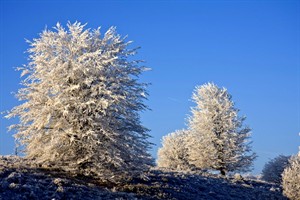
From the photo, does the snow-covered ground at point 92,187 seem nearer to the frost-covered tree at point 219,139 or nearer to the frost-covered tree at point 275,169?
the frost-covered tree at point 219,139

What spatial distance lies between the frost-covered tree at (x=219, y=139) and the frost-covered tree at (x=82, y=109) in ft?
62.4

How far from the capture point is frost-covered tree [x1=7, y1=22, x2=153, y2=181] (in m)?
20.5

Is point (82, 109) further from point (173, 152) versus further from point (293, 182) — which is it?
point (173, 152)

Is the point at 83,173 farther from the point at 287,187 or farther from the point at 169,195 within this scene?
the point at 287,187

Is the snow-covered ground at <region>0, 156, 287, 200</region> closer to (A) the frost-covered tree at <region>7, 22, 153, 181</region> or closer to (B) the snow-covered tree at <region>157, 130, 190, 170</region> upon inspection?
(A) the frost-covered tree at <region>7, 22, 153, 181</region>

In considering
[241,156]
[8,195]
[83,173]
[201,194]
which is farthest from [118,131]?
[241,156]

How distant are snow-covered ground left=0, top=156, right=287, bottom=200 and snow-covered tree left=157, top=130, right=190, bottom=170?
2275cm

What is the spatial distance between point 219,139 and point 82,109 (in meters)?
22.1

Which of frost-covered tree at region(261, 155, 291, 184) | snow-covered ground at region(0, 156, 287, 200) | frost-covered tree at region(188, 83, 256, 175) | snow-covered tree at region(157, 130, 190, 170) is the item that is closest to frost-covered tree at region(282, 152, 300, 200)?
snow-covered ground at region(0, 156, 287, 200)

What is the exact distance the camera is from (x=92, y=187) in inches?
779

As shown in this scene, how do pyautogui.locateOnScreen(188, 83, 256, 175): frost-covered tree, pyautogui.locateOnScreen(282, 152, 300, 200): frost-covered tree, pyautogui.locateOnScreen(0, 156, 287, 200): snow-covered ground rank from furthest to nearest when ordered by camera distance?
pyautogui.locateOnScreen(188, 83, 256, 175): frost-covered tree → pyautogui.locateOnScreen(282, 152, 300, 200): frost-covered tree → pyautogui.locateOnScreen(0, 156, 287, 200): snow-covered ground

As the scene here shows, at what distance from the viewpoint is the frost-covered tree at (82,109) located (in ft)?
67.3

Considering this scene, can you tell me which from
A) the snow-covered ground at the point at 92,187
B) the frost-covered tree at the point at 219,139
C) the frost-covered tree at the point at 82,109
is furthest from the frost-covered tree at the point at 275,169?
the frost-covered tree at the point at 82,109

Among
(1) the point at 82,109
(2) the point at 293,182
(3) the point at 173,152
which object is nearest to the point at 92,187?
(1) the point at 82,109
